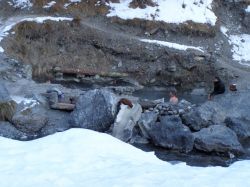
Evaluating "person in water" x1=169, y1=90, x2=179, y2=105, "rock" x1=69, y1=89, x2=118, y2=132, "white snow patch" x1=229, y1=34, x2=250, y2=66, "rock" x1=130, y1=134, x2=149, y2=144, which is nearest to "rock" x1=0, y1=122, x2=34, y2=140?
"rock" x1=69, y1=89, x2=118, y2=132

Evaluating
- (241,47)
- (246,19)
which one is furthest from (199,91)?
(246,19)

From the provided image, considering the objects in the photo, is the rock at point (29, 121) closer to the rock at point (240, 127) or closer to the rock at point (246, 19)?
the rock at point (240, 127)

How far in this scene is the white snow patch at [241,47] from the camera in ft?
97.9

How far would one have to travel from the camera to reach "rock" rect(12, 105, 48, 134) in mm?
18125

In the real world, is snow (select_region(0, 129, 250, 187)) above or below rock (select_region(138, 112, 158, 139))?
above

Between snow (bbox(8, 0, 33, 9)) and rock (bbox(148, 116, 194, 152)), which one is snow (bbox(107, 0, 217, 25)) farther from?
rock (bbox(148, 116, 194, 152))

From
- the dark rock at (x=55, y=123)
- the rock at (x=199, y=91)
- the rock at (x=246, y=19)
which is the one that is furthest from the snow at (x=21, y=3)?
the rock at (x=246, y=19)

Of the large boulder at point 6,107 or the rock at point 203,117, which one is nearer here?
the large boulder at point 6,107

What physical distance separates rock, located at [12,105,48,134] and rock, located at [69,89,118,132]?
1.12m

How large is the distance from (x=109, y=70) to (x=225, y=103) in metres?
8.19

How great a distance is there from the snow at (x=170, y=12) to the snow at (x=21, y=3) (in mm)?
4905

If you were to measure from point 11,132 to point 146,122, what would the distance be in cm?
497

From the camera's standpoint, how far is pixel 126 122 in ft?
59.3

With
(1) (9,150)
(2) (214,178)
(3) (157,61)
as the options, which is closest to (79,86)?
(3) (157,61)
